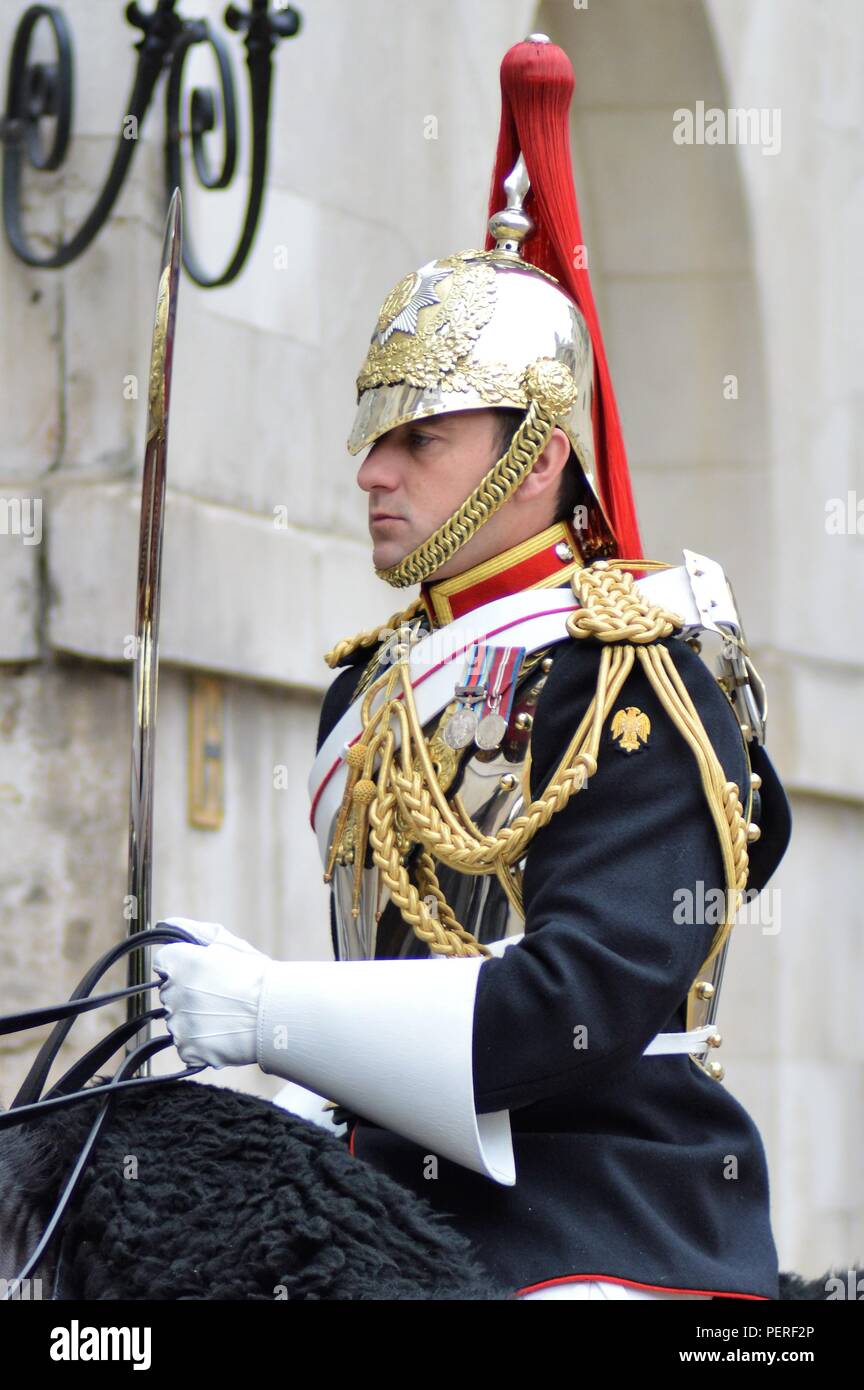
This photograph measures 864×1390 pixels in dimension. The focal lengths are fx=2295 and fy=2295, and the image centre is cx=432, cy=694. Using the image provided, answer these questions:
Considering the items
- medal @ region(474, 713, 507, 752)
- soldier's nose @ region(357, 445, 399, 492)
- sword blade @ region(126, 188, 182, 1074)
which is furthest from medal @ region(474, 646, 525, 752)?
sword blade @ region(126, 188, 182, 1074)

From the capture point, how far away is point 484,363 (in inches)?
119

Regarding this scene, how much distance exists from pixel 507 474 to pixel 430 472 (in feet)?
0.34

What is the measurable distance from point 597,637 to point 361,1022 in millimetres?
584

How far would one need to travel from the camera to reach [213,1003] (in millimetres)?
2629

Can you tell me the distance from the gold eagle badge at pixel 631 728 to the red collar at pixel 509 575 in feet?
1.13

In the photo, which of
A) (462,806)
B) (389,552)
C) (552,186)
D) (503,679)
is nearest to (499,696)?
(503,679)

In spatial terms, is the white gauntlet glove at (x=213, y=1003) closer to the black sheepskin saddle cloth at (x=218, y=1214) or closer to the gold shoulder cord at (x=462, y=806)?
the black sheepskin saddle cloth at (x=218, y=1214)

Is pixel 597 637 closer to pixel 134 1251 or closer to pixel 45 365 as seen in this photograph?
pixel 134 1251

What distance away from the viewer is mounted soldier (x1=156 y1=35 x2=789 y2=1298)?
2.63m

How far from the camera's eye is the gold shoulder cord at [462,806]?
9.07 ft

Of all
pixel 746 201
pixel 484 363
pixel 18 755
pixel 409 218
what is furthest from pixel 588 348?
pixel 746 201

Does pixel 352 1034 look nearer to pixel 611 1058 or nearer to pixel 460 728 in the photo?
pixel 611 1058

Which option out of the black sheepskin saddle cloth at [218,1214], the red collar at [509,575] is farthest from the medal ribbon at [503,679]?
the black sheepskin saddle cloth at [218,1214]

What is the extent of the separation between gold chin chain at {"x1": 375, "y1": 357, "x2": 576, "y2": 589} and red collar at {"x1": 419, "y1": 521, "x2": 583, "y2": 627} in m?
0.06
